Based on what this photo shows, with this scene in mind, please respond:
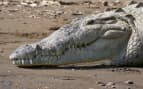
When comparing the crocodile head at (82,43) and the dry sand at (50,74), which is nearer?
the dry sand at (50,74)

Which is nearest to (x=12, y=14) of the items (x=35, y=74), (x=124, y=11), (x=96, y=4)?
(x=96, y=4)

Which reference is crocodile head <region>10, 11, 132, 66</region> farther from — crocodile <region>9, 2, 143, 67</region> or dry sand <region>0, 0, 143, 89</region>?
dry sand <region>0, 0, 143, 89</region>

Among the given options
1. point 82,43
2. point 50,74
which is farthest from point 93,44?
point 50,74

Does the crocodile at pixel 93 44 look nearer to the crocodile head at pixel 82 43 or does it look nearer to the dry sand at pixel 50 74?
the crocodile head at pixel 82 43

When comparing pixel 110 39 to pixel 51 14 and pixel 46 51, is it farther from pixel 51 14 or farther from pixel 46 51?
pixel 51 14

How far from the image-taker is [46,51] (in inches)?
272

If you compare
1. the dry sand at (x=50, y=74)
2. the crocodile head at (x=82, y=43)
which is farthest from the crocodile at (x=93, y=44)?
the dry sand at (x=50, y=74)

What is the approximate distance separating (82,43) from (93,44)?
150 millimetres

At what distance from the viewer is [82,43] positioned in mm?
7082

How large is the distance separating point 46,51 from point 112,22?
1010 mm

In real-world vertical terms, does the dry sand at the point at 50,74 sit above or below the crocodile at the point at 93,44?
below

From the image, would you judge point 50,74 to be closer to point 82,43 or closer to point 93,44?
point 82,43

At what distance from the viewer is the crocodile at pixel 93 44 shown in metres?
6.91

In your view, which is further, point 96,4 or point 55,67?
point 96,4
